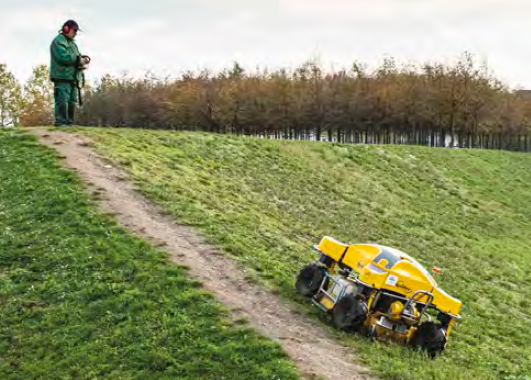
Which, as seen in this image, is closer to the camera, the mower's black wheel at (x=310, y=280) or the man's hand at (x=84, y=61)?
the mower's black wheel at (x=310, y=280)

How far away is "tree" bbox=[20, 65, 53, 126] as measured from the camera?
64750 millimetres

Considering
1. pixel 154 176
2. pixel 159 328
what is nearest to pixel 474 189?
pixel 154 176

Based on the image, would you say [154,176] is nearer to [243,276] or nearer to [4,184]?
[4,184]

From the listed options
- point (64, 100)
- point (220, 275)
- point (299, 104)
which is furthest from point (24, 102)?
point (220, 275)

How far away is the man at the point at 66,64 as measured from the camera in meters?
21.1

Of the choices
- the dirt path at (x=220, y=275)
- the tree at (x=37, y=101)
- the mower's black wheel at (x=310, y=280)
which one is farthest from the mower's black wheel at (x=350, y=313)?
the tree at (x=37, y=101)

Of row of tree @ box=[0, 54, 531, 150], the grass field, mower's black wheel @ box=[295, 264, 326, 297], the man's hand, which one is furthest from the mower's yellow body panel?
row of tree @ box=[0, 54, 531, 150]

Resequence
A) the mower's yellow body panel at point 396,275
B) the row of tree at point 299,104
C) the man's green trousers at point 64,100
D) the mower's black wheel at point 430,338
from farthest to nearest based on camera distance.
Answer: the row of tree at point 299,104 → the man's green trousers at point 64,100 → the mower's yellow body panel at point 396,275 → the mower's black wheel at point 430,338

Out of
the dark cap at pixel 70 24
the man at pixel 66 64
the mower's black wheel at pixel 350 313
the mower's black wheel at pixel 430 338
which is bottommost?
the mower's black wheel at pixel 430 338

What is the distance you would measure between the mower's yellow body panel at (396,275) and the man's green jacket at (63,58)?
42.0ft

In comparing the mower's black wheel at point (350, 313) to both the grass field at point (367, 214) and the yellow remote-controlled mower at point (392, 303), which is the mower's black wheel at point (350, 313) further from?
the grass field at point (367, 214)

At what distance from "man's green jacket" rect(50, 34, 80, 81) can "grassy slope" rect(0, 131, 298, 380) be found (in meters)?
5.71

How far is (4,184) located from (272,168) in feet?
40.9

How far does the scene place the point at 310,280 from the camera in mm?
14438
